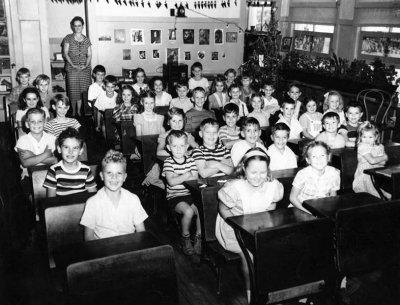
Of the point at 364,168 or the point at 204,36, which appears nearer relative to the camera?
the point at 364,168

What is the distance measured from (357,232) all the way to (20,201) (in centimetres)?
363

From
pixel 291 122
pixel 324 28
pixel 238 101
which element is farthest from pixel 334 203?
pixel 324 28

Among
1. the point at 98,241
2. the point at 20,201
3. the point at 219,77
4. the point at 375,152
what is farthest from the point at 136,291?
the point at 219,77

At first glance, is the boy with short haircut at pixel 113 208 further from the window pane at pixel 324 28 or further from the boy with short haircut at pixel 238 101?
the window pane at pixel 324 28

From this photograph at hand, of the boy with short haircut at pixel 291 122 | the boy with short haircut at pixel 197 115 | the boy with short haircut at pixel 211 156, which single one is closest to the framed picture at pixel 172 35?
the boy with short haircut at pixel 197 115

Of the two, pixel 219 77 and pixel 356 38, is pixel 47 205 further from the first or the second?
pixel 356 38

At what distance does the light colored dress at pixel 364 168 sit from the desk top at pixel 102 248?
231 cm

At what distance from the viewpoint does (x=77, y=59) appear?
883 cm

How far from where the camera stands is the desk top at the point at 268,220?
8.58ft

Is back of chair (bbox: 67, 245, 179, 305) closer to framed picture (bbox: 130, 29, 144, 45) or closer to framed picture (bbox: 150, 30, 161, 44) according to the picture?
framed picture (bbox: 130, 29, 144, 45)

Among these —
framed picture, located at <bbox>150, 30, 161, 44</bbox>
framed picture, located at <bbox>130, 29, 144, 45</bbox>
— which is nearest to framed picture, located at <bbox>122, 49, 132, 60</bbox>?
framed picture, located at <bbox>130, 29, 144, 45</bbox>

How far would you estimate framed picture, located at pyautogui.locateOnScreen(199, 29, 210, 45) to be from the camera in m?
10.8

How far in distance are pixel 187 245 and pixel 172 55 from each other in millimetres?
7344

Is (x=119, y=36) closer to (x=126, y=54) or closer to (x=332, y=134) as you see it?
(x=126, y=54)
